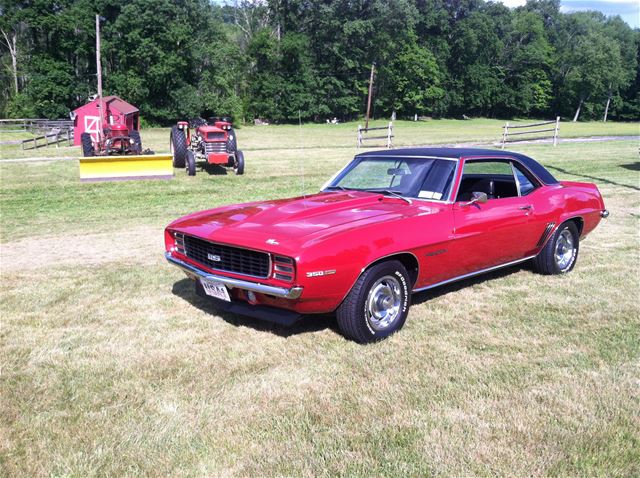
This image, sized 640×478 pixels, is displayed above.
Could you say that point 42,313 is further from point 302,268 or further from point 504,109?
point 504,109

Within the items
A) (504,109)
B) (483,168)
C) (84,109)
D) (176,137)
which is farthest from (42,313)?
(504,109)

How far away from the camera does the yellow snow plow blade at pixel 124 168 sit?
14789 millimetres

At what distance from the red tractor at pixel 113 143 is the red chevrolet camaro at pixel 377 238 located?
15.8 meters

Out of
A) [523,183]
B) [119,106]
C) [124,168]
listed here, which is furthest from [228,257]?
[119,106]

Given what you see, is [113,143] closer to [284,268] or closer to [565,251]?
[565,251]

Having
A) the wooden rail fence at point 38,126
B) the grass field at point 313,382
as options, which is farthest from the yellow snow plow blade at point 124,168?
the wooden rail fence at point 38,126

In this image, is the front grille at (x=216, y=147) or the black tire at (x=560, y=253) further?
the front grille at (x=216, y=147)

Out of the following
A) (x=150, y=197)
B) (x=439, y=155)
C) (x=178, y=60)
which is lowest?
(x=150, y=197)

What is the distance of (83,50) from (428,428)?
55768 mm

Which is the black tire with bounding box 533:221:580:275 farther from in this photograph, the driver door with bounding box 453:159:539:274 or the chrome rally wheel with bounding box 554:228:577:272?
the driver door with bounding box 453:159:539:274

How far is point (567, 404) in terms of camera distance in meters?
3.57

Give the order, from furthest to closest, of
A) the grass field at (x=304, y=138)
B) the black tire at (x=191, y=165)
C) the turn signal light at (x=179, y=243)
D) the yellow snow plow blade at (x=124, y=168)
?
the grass field at (x=304, y=138) → the black tire at (x=191, y=165) → the yellow snow plow blade at (x=124, y=168) → the turn signal light at (x=179, y=243)

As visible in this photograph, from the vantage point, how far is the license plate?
4.51m

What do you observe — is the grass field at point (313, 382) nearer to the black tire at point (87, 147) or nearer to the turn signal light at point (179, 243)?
the turn signal light at point (179, 243)
